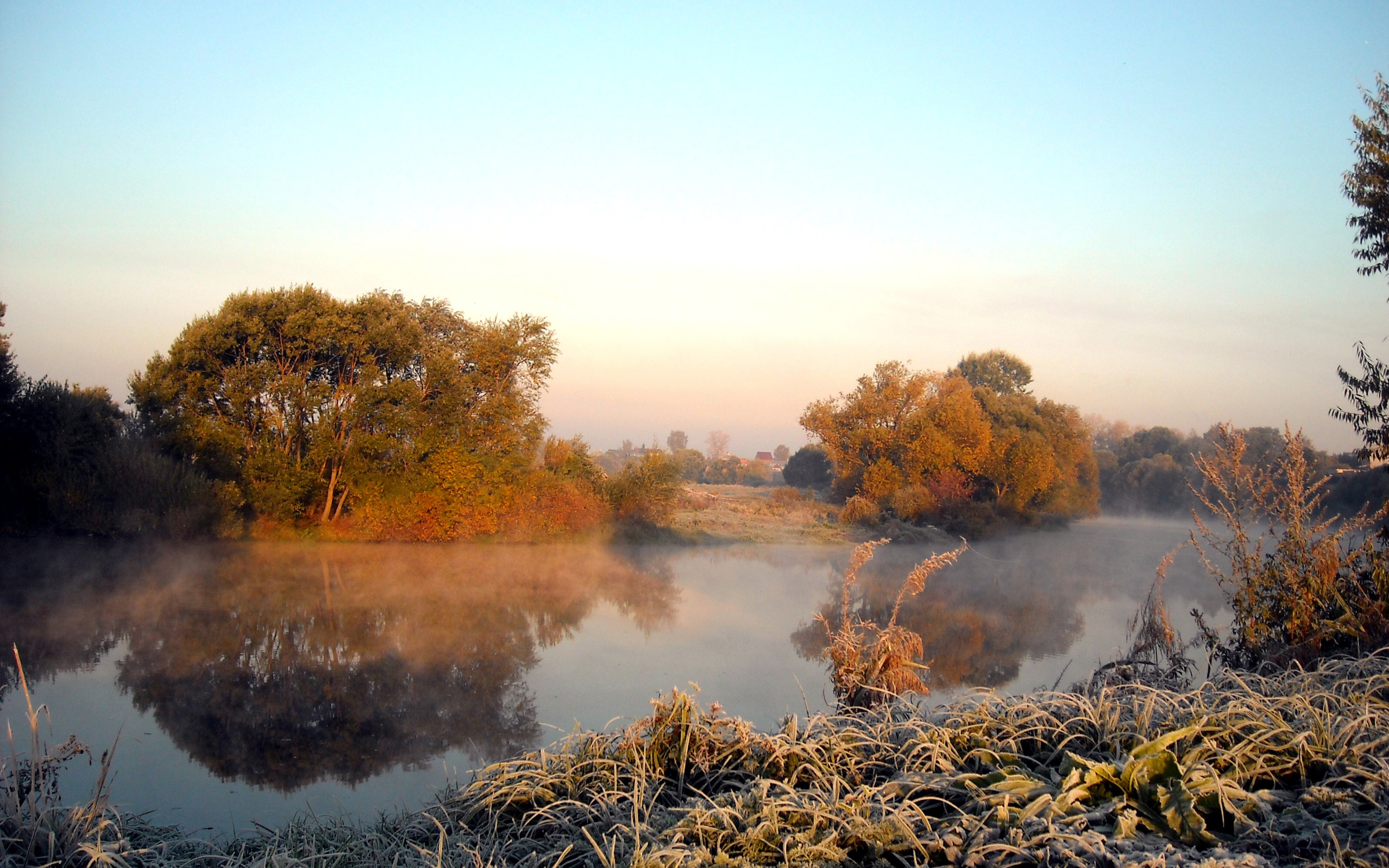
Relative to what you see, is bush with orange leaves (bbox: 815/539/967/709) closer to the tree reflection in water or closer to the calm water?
the calm water

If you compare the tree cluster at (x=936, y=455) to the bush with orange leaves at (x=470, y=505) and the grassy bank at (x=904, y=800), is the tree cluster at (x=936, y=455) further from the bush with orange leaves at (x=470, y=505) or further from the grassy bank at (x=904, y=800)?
the grassy bank at (x=904, y=800)

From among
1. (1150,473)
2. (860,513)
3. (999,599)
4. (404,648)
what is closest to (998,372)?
(1150,473)

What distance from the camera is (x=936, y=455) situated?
2397cm

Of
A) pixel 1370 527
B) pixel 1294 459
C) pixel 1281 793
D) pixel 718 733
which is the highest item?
pixel 1294 459

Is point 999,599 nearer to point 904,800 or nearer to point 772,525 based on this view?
point 772,525

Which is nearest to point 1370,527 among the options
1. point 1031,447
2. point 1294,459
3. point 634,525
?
point 1294,459

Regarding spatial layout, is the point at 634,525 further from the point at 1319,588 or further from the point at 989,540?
the point at 1319,588

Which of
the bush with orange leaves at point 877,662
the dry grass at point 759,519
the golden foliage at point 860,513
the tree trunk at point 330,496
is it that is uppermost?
the bush with orange leaves at point 877,662

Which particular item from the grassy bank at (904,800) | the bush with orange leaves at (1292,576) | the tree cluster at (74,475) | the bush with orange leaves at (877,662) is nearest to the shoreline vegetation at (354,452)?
the tree cluster at (74,475)

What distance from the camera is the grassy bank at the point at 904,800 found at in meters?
2.73

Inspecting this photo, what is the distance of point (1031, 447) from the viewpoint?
969 inches

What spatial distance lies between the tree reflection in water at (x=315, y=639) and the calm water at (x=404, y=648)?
36mm

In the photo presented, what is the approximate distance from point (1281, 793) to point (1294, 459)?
423 centimetres

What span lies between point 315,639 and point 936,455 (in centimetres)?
1917
